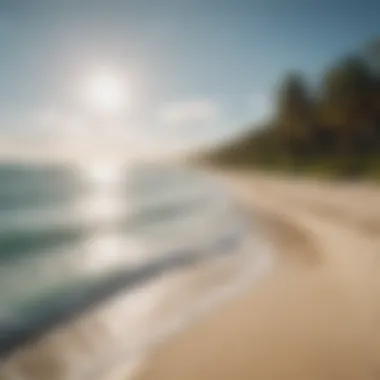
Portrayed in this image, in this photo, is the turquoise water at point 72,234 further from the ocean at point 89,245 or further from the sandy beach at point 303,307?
the sandy beach at point 303,307

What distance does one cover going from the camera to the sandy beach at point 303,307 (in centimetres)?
109

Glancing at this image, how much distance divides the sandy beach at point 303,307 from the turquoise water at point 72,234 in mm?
262

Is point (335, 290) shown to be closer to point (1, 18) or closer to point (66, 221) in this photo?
point (66, 221)

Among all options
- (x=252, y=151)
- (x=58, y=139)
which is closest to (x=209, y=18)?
(x=252, y=151)

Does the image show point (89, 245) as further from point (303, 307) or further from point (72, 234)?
point (303, 307)

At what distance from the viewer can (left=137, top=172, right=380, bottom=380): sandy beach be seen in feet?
3.57

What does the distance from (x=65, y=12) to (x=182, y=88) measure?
0.35 meters

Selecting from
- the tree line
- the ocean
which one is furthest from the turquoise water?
the tree line

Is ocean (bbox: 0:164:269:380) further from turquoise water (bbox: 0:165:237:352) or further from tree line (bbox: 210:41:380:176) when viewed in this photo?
tree line (bbox: 210:41:380:176)

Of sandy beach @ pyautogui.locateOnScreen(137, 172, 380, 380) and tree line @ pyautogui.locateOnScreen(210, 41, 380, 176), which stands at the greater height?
tree line @ pyautogui.locateOnScreen(210, 41, 380, 176)

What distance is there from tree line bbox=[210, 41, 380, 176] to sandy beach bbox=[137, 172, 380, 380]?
0.07 meters

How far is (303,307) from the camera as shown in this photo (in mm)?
1192

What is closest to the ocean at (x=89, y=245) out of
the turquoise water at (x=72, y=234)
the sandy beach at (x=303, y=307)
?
the turquoise water at (x=72, y=234)

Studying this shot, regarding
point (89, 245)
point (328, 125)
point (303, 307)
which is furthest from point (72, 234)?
point (328, 125)
